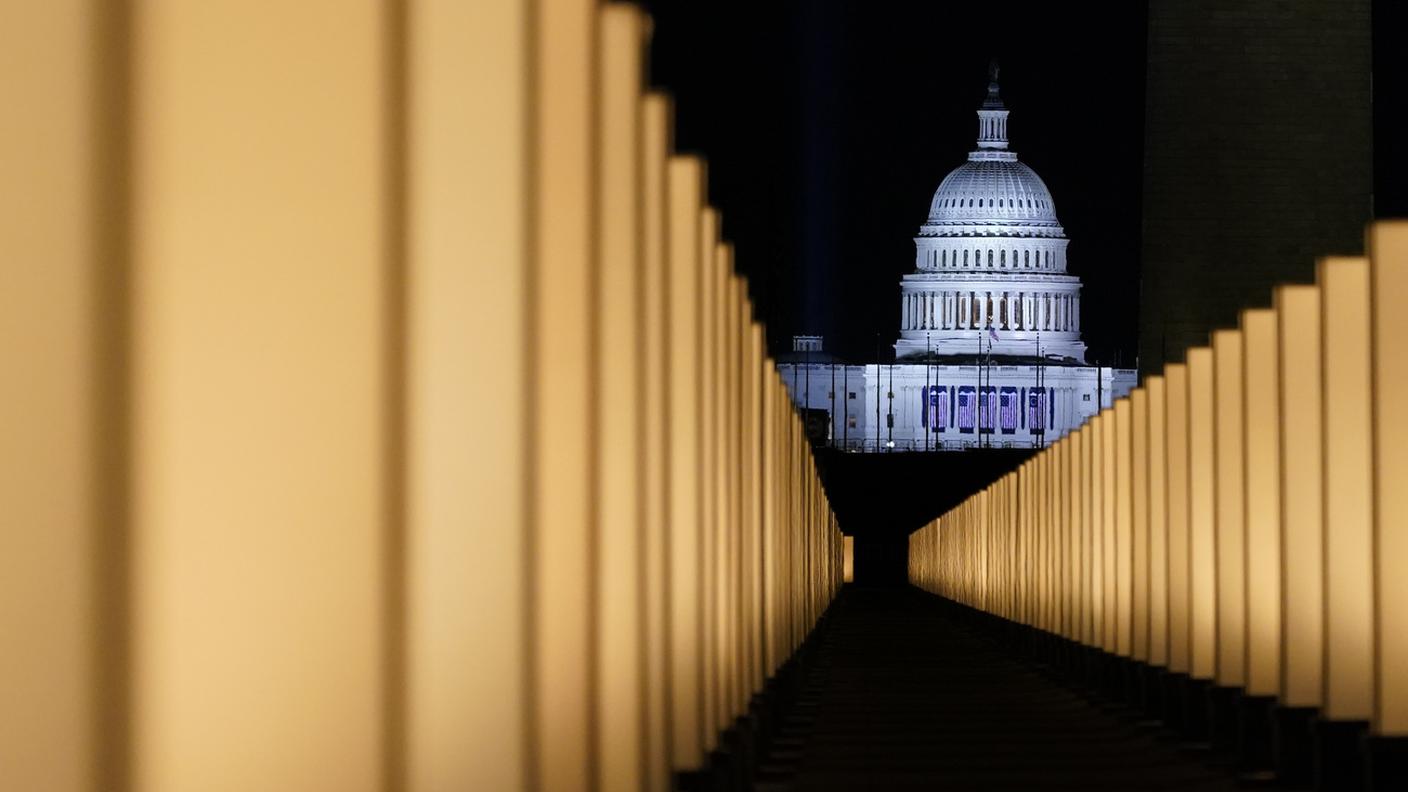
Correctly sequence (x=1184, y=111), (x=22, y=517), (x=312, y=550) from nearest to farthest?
(x=22, y=517), (x=312, y=550), (x=1184, y=111)

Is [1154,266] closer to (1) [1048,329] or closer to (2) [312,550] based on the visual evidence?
(2) [312,550]

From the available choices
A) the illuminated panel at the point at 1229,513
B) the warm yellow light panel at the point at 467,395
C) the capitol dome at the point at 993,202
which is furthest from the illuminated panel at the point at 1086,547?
the capitol dome at the point at 993,202

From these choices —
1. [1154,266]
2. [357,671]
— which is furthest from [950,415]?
[357,671]

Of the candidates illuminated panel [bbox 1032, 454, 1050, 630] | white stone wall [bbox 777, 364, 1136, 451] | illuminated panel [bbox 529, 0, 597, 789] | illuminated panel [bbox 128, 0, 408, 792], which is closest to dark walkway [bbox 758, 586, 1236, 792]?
illuminated panel [bbox 1032, 454, 1050, 630]

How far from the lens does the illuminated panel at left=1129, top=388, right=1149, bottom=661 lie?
58.4 feet

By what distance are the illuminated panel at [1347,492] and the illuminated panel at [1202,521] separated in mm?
3373

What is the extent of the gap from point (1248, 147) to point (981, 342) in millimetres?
130831

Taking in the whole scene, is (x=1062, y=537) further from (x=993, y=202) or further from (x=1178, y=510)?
(x=993, y=202)

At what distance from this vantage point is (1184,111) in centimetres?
4419

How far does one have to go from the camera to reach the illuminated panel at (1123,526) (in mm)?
19109

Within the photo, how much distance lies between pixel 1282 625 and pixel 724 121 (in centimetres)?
541

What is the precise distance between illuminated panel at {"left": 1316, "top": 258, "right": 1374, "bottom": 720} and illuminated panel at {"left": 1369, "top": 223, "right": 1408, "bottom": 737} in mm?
660

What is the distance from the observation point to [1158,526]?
1720cm

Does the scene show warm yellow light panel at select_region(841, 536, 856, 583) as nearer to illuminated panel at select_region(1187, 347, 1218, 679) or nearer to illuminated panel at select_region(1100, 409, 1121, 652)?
illuminated panel at select_region(1100, 409, 1121, 652)
